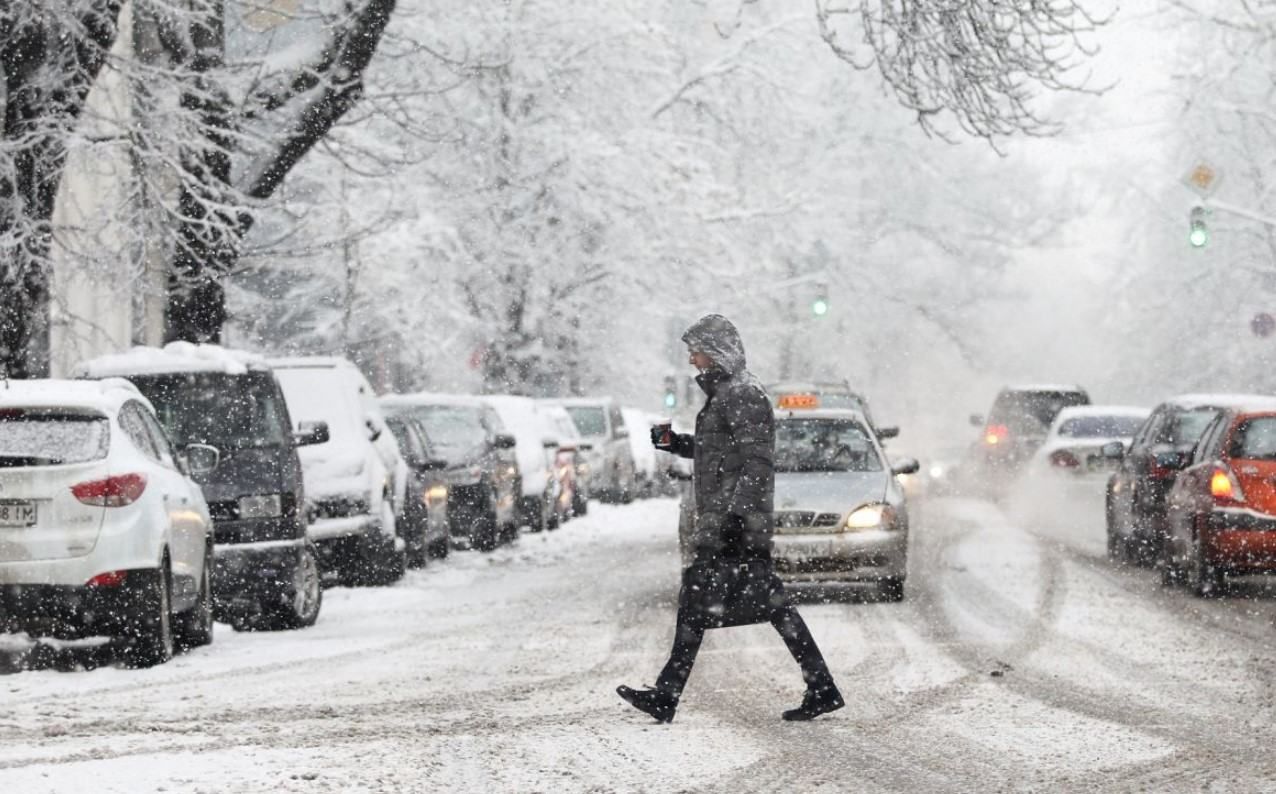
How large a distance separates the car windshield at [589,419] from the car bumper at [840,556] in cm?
2164

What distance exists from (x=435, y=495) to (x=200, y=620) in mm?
8581

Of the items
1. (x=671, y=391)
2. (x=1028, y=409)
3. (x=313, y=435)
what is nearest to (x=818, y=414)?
(x=313, y=435)

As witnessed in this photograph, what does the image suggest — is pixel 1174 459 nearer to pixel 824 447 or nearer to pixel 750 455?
pixel 824 447

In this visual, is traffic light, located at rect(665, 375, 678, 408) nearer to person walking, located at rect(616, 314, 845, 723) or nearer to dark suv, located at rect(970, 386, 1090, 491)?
dark suv, located at rect(970, 386, 1090, 491)

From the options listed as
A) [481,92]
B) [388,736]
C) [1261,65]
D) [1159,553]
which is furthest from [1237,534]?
[1261,65]

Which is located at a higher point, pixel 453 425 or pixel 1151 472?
pixel 453 425

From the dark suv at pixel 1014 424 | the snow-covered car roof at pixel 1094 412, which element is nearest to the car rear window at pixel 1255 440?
the snow-covered car roof at pixel 1094 412

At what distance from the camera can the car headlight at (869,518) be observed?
16766 millimetres

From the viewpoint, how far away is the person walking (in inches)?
385

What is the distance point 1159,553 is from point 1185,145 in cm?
3612

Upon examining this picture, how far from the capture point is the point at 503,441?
24.1 meters

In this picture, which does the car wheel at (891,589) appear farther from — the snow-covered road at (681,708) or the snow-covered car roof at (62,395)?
the snow-covered car roof at (62,395)

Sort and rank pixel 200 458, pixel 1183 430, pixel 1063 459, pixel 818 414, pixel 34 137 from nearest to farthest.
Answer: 1. pixel 200 458
2. pixel 34 137
3. pixel 818 414
4. pixel 1183 430
5. pixel 1063 459

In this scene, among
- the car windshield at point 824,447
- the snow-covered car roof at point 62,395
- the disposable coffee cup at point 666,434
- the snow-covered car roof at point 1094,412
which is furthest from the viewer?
the snow-covered car roof at point 1094,412
